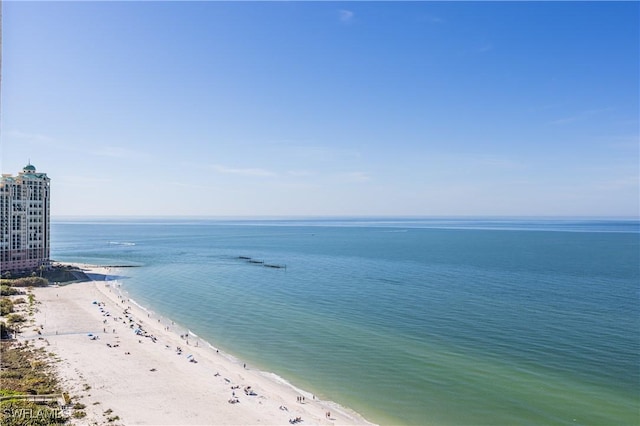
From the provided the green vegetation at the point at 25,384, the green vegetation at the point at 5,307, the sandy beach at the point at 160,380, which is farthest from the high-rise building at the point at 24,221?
the green vegetation at the point at 25,384

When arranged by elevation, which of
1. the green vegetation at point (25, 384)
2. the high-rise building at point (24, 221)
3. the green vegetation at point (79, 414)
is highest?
the high-rise building at point (24, 221)

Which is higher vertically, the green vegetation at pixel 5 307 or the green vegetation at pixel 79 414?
the green vegetation at pixel 5 307

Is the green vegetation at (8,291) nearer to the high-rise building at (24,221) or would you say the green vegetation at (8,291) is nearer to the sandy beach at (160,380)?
the high-rise building at (24,221)

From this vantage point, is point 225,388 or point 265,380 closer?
point 225,388

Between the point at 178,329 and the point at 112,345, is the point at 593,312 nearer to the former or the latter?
the point at 178,329

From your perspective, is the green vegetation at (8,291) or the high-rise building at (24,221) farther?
the high-rise building at (24,221)

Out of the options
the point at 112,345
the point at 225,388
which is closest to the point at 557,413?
the point at 225,388

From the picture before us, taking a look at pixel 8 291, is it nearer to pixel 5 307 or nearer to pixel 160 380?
pixel 5 307
